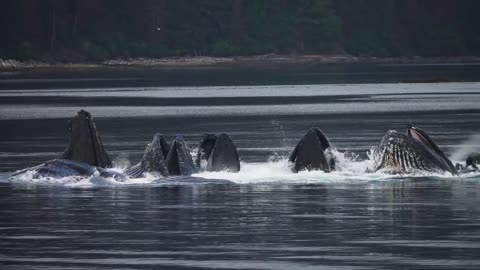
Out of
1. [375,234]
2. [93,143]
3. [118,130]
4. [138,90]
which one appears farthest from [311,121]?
[138,90]

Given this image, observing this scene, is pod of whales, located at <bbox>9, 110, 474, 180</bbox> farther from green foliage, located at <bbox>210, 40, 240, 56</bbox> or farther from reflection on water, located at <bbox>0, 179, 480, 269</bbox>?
green foliage, located at <bbox>210, 40, 240, 56</bbox>

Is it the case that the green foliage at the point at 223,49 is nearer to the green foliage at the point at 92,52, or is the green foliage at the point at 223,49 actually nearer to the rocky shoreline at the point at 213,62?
the rocky shoreline at the point at 213,62

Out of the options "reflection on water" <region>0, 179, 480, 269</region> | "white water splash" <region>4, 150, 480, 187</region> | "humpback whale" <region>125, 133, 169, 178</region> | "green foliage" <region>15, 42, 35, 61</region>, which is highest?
"green foliage" <region>15, 42, 35, 61</region>

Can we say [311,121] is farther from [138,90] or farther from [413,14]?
[413,14]

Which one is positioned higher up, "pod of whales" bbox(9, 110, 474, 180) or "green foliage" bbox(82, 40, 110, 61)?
"green foliage" bbox(82, 40, 110, 61)

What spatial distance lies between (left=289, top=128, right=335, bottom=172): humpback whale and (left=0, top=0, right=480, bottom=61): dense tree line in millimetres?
128259

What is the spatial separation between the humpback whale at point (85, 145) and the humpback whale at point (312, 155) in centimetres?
395

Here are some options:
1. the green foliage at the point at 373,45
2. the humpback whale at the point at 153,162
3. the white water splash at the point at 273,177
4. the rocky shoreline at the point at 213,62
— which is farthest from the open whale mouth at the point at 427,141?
the green foliage at the point at 373,45

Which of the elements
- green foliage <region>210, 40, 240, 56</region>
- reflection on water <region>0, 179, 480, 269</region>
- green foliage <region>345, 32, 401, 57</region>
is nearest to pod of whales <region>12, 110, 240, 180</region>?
reflection on water <region>0, 179, 480, 269</region>

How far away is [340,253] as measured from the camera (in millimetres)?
21297

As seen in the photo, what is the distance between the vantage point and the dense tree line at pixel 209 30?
164825 mm

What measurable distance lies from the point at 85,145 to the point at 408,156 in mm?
6452

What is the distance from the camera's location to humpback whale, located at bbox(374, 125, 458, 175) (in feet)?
104

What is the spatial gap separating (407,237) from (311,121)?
120ft
